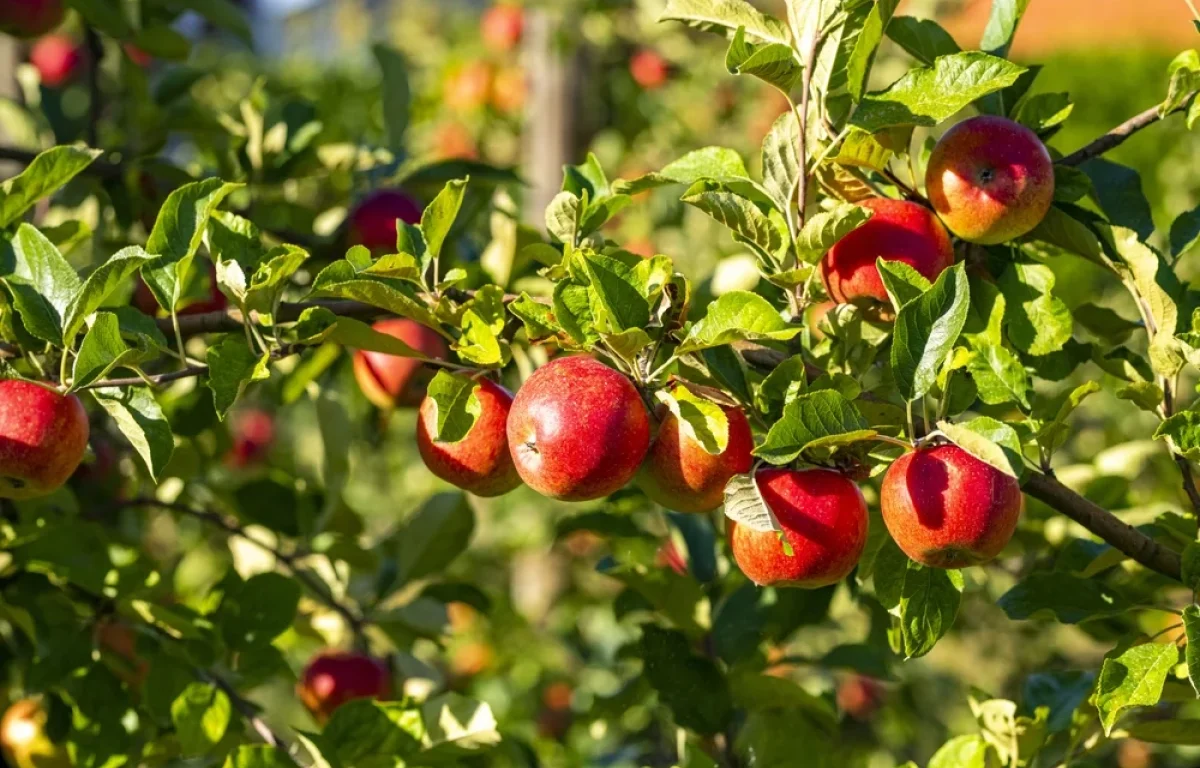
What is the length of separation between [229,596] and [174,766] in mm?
889

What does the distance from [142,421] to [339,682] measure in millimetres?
723

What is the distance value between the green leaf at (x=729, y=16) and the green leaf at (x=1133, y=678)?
1.77 feet

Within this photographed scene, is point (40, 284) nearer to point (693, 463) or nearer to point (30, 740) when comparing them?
point (693, 463)

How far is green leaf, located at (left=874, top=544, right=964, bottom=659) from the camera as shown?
1.01 meters

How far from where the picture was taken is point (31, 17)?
69.6 inches

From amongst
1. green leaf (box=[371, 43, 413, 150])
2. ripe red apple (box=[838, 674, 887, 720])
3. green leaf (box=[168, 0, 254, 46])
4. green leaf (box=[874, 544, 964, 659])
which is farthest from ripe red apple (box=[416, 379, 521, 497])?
ripe red apple (box=[838, 674, 887, 720])

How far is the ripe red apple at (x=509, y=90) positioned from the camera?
13.4 feet

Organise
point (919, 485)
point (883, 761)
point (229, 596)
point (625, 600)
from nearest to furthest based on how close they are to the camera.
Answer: point (919, 485) < point (229, 596) < point (625, 600) < point (883, 761)

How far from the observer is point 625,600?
5.20 ft

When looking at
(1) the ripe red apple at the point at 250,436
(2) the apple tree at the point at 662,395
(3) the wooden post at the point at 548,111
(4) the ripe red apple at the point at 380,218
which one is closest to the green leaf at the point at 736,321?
(2) the apple tree at the point at 662,395

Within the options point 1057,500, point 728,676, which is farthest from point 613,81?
point 1057,500

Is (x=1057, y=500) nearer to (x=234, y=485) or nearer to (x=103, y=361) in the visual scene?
(x=103, y=361)

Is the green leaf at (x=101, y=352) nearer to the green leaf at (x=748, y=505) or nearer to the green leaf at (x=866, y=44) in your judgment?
the green leaf at (x=748, y=505)

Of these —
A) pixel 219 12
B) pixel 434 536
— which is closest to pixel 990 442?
pixel 434 536
